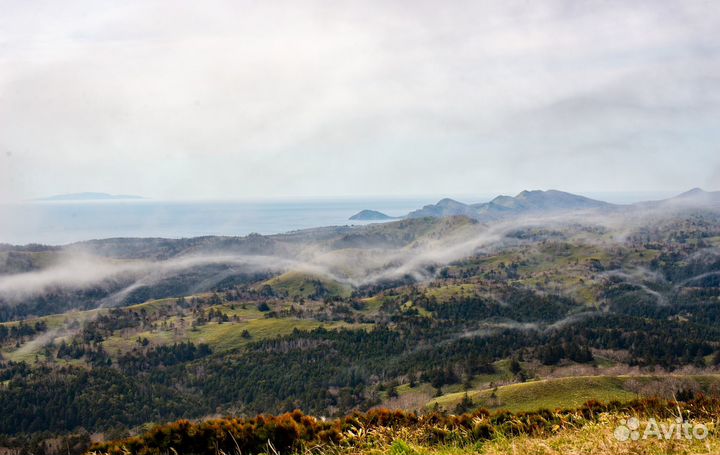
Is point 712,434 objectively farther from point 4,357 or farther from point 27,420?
point 4,357

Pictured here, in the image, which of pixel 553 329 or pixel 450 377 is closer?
pixel 450 377

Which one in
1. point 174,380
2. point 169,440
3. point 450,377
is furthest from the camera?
point 174,380

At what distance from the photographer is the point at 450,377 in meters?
124

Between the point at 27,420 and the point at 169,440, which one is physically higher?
the point at 169,440

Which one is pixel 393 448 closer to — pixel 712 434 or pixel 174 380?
pixel 712 434

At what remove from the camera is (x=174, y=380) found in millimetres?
162125

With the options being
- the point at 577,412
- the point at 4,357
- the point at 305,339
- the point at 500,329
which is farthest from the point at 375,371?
the point at 4,357

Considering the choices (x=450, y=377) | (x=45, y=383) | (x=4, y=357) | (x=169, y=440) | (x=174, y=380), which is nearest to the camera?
(x=169, y=440)

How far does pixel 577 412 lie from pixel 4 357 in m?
229

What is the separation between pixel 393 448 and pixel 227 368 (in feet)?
552

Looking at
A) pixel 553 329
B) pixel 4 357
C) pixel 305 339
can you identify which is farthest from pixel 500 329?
pixel 4 357

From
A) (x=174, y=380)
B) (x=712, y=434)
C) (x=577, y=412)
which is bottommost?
(x=174, y=380)

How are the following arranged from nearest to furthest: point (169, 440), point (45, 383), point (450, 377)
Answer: point (169, 440), point (450, 377), point (45, 383)

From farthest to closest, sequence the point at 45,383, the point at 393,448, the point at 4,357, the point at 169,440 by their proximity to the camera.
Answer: the point at 4,357
the point at 45,383
the point at 169,440
the point at 393,448
